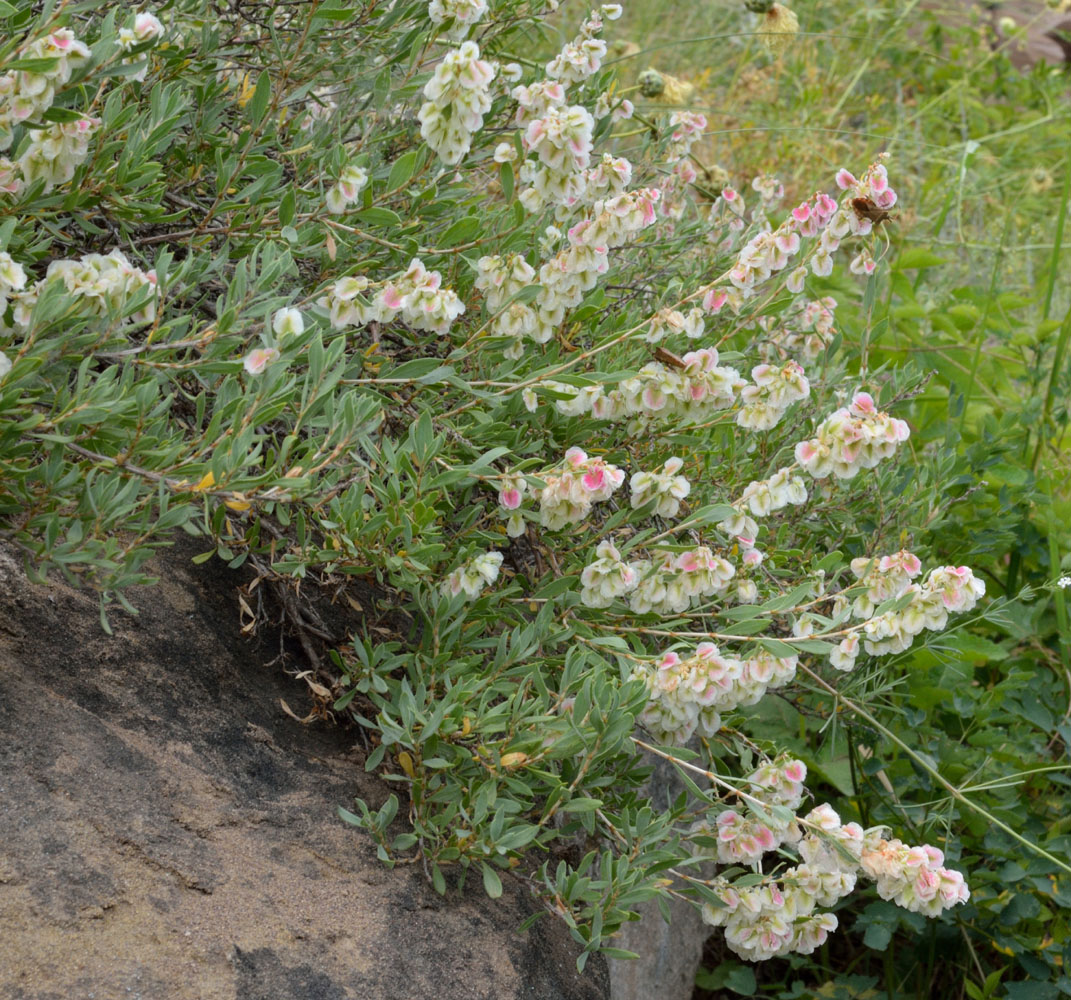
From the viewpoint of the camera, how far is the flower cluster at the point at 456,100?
1595mm

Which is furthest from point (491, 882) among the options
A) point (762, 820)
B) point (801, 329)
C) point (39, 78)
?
point (801, 329)

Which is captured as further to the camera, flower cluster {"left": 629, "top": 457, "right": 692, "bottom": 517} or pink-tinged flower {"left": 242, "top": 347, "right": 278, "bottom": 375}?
flower cluster {"left": 629, "top": 457, "right": 692, "bottom": 517}

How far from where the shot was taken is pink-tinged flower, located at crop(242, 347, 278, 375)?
150cm

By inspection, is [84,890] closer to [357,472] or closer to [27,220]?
[357,472]

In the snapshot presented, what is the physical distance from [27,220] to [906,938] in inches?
90.8

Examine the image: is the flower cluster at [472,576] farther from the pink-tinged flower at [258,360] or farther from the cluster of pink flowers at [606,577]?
the pink-tinged flower at [258,360]

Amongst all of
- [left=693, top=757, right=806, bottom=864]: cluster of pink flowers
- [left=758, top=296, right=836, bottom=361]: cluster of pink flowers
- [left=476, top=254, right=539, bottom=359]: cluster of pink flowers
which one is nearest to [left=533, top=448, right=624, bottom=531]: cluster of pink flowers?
[left=476, top=254, right=539, bottom=359]: cluster of pink flowers

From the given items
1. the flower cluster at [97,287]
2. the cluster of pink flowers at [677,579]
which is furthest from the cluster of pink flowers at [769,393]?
the flower cluster at [97,287]

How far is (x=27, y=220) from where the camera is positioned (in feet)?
5.33

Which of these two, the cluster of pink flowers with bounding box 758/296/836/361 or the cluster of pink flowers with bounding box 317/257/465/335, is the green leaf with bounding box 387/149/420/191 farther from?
the cluster of pink flowers with bounding box 758/296/836/361

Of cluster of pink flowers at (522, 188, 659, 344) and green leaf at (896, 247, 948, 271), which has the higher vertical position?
cluster of pink flowers at (522, 188, 659, 344)

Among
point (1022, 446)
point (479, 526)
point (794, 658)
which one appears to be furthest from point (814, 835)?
point (1022, 446)

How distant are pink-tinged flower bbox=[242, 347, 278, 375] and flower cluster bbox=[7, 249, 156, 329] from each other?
0.13 metres

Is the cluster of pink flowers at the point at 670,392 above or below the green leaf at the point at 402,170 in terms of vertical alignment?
below
